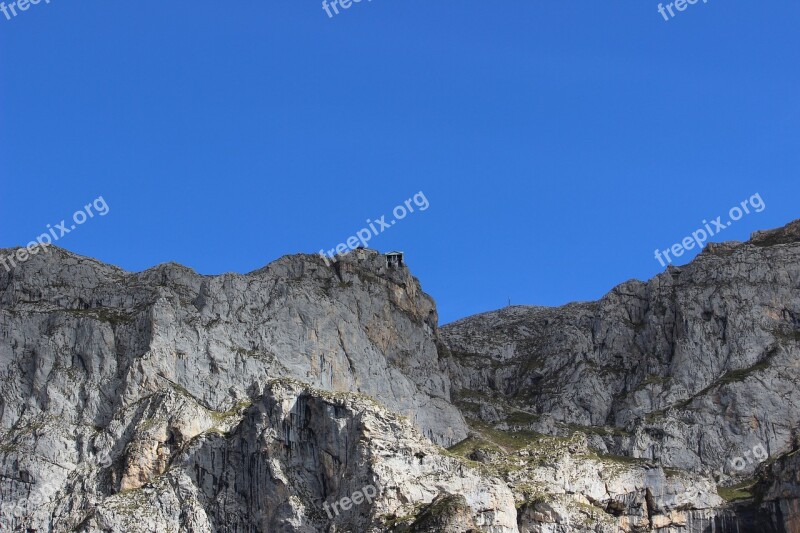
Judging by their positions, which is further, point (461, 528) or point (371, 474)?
point (371, 474)

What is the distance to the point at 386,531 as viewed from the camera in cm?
18838

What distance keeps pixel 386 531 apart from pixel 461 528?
9.19 metres

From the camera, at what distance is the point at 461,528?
185375 millimetres

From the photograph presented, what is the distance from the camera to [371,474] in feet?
651

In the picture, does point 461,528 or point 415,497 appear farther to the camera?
point 415,497

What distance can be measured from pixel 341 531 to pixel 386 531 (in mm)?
7988

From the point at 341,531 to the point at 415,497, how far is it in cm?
1041

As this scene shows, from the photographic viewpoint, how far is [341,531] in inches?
7643

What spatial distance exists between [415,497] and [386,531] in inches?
420

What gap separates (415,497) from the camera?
198125mm

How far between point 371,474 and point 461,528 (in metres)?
17.4

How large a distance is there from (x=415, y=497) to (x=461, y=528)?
546 inches
